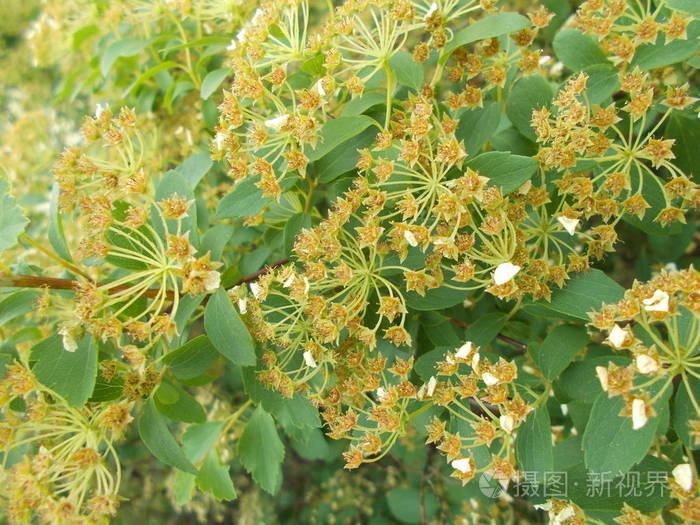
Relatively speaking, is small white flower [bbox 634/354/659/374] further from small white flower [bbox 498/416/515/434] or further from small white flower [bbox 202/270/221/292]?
small white flower [bbox 202/270/221/292]

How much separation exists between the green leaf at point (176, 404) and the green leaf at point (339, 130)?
67 centimetres

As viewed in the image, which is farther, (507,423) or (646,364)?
(507,423)

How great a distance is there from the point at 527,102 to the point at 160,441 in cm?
121

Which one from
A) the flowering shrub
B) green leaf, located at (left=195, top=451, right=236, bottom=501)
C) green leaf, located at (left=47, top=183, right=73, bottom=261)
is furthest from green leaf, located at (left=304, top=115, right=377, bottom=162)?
green leaf, located at (left=195, top=451, right=236, bottom=501)

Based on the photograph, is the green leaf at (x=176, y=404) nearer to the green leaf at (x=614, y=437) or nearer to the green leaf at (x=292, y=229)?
the green leaf at (x=292, y=229)

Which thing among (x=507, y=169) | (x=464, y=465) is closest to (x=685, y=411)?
(x=464, y=465)

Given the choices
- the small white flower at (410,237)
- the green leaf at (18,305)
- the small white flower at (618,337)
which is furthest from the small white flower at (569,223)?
the green leaf at (18,305)

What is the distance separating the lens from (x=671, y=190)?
123 centimetres

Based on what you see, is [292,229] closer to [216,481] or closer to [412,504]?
[216,481]

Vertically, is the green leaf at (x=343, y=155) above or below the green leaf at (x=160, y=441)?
above

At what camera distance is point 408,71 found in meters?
1.29

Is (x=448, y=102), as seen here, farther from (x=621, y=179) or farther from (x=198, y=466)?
(x=198, y=466)

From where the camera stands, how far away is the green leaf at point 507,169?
3.77ft

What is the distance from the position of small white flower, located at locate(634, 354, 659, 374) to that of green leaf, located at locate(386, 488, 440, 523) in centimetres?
155
